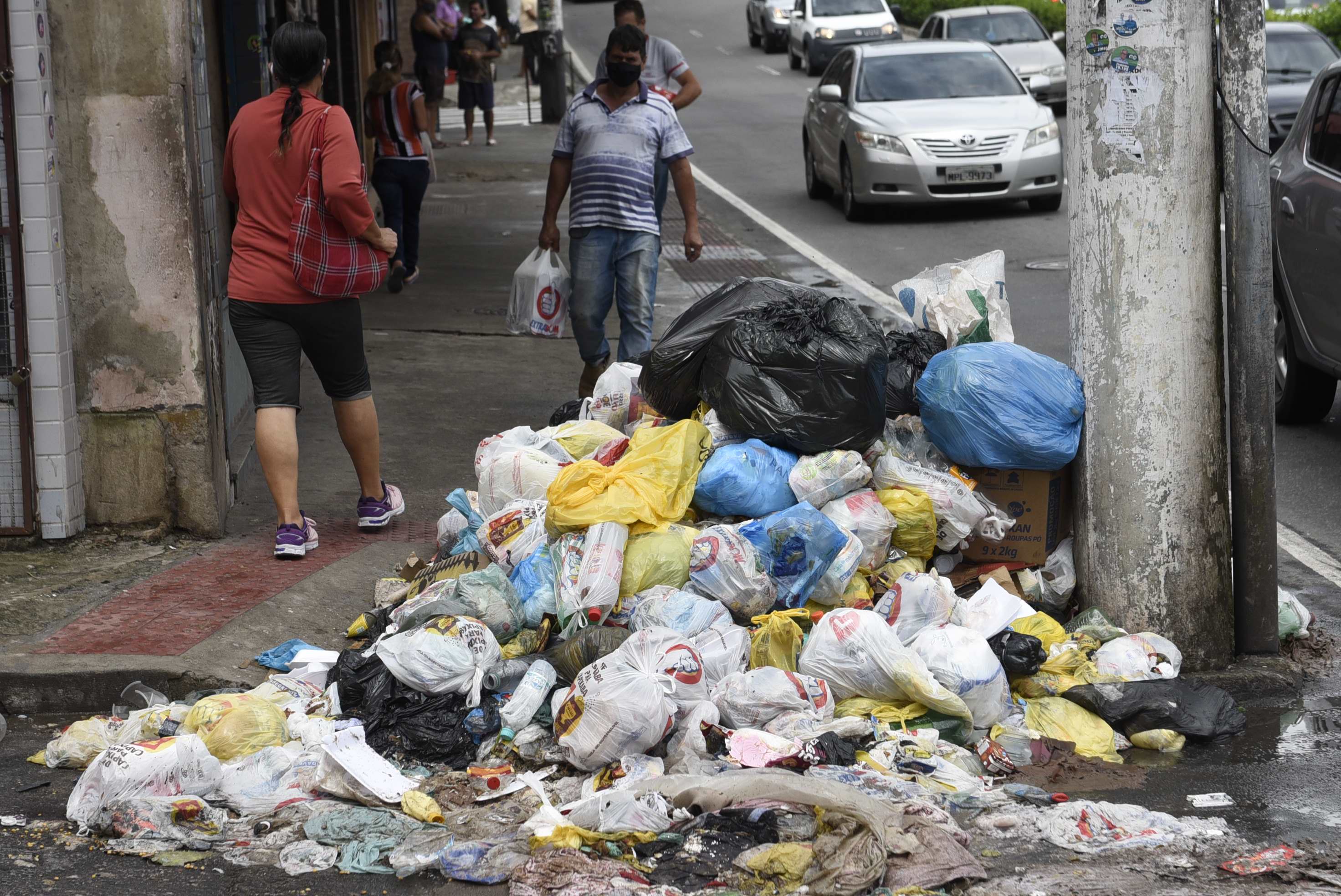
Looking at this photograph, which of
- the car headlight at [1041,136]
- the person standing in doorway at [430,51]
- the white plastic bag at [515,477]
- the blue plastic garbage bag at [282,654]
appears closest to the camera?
the blue plastic garbage bag at [282,654]

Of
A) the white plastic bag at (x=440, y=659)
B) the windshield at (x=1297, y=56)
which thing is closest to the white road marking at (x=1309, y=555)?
the white plastic bag at (x=440, y=659)

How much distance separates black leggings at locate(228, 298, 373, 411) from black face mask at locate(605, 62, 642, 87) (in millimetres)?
2022

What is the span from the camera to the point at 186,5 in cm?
540

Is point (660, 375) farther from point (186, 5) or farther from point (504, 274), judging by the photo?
point (504, 274)

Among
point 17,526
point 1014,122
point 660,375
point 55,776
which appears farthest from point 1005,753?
point 1014,122

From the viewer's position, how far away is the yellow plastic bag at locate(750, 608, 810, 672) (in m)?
4.46

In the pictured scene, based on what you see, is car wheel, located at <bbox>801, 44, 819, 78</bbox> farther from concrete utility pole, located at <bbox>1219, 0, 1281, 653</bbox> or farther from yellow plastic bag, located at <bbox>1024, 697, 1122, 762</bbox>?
yellow plastic bag, located at <bbox>1024, 697, 1122, 762</bbox>

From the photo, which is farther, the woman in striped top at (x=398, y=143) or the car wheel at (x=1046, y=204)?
the car wheel at (x=1046, y=204)

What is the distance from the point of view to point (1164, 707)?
14.3 ft

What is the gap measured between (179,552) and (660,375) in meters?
1.88

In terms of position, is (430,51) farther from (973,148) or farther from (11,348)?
(11,348)

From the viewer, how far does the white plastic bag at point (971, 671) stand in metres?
4.31

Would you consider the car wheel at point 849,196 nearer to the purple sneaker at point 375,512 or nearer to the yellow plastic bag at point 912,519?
the purple sneaker at point 375,512

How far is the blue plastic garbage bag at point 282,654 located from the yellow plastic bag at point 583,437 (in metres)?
1.28
